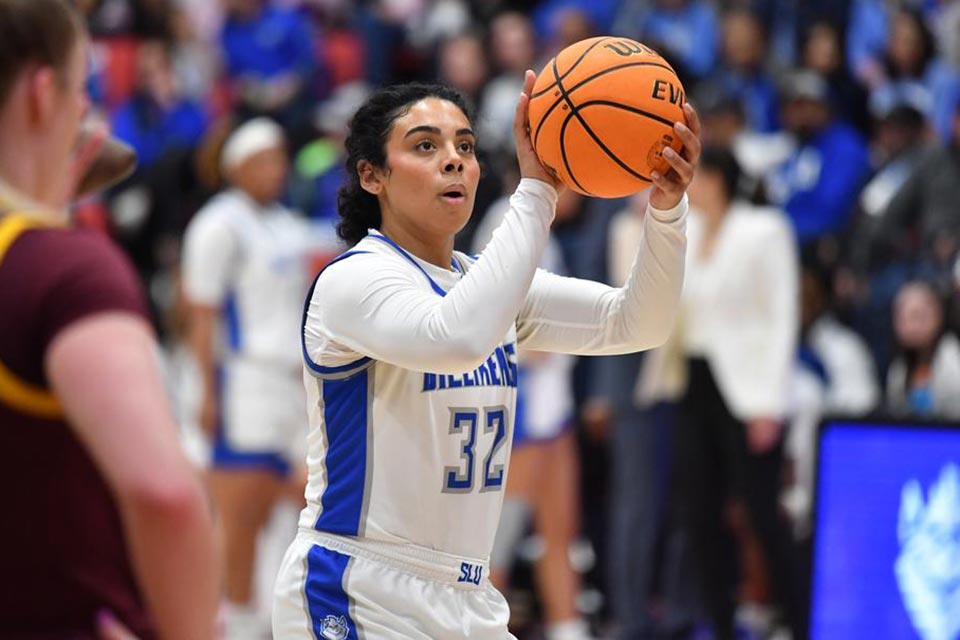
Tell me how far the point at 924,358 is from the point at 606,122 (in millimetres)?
4925

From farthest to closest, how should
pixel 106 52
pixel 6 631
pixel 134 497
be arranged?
pixel 106 52, pixel 6 631, pixel 134 497

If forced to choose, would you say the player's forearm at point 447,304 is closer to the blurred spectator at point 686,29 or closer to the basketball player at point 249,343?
the basketball player at point 249,343

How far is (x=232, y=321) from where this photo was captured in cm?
885

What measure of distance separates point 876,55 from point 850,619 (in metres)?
6.97

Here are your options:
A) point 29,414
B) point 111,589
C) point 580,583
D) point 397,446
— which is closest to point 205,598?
point 111,589

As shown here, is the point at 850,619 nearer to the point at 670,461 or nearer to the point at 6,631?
the point at 670,461

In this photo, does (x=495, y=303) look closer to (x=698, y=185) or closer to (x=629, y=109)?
(x=629, y=109)

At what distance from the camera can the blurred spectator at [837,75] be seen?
1182cm

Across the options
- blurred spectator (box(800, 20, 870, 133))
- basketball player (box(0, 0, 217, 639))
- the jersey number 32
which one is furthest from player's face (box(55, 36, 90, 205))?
blurred spectator (box(800, 20, 870, 133))

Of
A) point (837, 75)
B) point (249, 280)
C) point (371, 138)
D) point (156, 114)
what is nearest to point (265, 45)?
point (156, 114)

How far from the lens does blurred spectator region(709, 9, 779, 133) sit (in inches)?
464

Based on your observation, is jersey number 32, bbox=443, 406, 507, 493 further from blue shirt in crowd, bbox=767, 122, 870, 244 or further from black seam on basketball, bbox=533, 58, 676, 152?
blue shirt in crowd, bbox=767, 122, 870, 244

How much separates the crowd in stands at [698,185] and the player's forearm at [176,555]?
10.1ft

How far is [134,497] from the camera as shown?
2.29m
